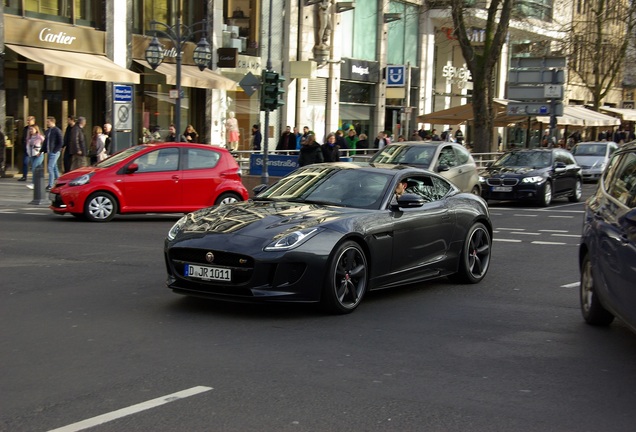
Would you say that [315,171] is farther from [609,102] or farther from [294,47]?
[609,102]

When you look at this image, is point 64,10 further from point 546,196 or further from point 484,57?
point 546,196

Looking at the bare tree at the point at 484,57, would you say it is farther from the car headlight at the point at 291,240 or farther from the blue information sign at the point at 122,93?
the car headlight at the point at 291,240

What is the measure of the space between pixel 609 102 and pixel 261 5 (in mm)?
51289

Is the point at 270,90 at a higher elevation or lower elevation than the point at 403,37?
lower

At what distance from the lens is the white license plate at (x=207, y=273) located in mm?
8453

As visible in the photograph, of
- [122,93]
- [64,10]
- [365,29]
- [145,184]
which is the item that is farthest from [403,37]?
[145,184]

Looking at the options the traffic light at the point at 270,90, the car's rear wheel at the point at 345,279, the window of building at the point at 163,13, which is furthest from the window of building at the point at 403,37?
the car's rear wheel at the point at 345,279

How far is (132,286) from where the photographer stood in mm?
10211

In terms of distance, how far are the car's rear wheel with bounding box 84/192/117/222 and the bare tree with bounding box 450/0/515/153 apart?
18.8 meters

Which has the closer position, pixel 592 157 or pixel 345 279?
pixel 345 279

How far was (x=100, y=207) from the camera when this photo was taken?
17.5 meters

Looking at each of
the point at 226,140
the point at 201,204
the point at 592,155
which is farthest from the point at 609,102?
the point at 201,204

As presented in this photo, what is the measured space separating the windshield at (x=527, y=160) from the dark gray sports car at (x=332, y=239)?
49.7 ft

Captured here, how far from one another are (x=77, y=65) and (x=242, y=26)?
37.8ft
